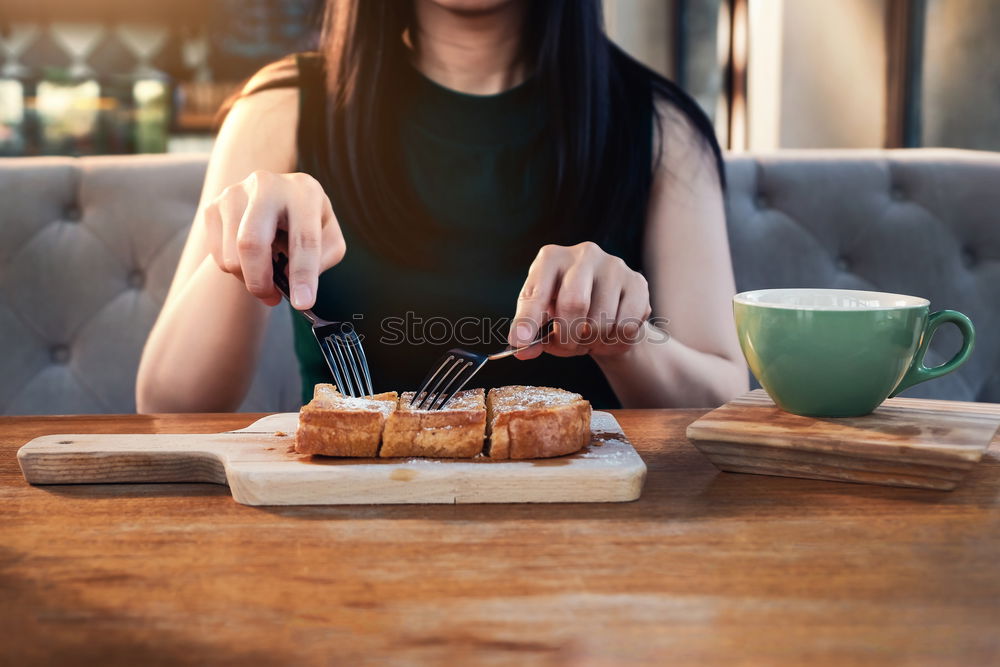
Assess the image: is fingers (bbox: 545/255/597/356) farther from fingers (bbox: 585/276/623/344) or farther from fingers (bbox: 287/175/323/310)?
fingers (bbox: 287/175/323/310)

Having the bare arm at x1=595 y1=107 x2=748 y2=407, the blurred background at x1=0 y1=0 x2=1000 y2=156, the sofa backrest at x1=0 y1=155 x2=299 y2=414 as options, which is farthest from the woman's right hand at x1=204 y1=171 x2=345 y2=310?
the blurred background at x1=0 y1=0 x2=1000 y2=156

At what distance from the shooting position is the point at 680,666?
35 cm

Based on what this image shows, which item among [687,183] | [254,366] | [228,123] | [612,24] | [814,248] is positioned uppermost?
[612,24]

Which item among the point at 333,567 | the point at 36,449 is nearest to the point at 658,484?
the point at 333,567

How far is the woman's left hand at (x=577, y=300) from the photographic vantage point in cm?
78

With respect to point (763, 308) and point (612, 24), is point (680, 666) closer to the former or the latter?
point (763, 308)

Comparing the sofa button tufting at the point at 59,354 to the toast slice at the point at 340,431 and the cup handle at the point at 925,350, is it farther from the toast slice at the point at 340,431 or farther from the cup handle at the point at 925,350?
the cup handle at the point at 925,350

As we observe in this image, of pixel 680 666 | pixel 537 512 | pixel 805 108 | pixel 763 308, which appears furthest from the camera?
pixel 805 108

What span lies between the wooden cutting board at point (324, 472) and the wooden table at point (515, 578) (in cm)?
1

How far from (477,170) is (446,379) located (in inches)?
32.4

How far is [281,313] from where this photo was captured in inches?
A: 59.6

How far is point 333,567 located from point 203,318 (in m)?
0.83

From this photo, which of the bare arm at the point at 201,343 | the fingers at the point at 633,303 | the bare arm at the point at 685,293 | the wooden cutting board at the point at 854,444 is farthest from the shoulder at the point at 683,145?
the wooden cutting board at the point at 854,444

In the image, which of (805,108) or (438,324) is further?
(805,108)
